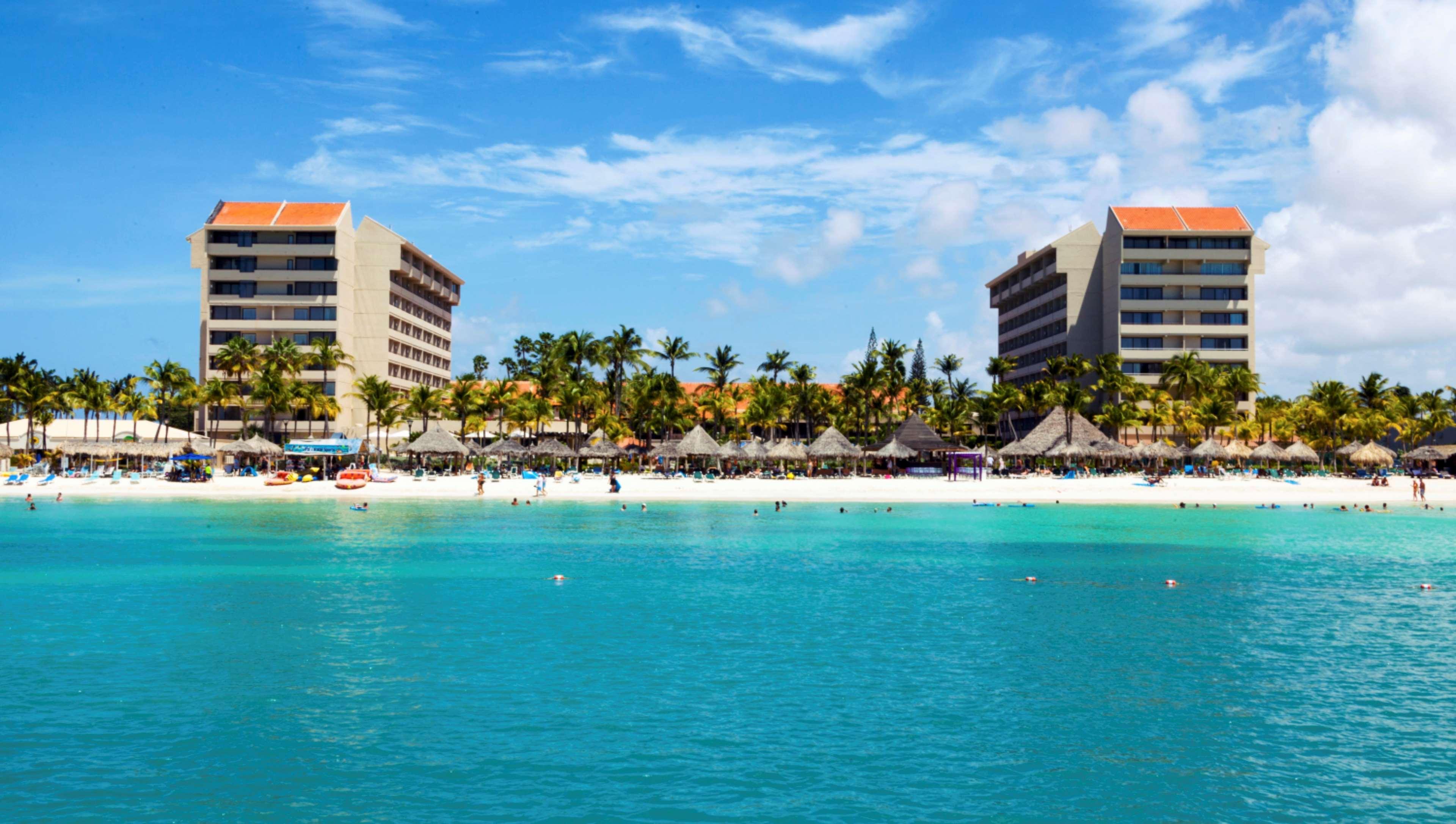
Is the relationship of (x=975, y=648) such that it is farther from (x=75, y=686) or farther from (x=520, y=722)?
(x=75, y=686)

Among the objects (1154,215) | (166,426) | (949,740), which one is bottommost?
(949,740)

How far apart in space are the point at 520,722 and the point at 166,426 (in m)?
67.7

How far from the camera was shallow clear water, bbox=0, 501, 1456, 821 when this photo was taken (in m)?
10.4

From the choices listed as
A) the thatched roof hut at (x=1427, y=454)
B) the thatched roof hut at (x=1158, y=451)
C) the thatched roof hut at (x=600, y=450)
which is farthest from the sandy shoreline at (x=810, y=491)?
the thatched roof hut at (x=1427, y=454)

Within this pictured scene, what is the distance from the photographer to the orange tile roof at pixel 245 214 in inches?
3285

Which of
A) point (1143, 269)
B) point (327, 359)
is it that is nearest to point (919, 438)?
point (1143, 269)

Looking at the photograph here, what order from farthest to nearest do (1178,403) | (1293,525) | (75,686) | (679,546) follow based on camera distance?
(1178,403), (1293,525), (679,546), (75,686)

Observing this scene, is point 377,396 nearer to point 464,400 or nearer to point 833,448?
point 464,400

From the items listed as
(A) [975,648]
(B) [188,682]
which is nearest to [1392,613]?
(A) [975,648]

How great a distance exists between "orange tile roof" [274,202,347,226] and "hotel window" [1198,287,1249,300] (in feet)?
244

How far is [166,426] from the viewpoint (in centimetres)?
7000

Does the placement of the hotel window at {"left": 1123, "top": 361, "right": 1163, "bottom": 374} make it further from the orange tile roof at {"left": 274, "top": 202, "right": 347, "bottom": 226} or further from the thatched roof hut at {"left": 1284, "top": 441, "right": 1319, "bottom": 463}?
the orange tile roof at {"left": 274, "top": 202, "right": 347, "bottom": 226}

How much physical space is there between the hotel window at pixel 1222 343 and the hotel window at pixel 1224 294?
3515mm

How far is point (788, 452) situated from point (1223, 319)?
153 ft
